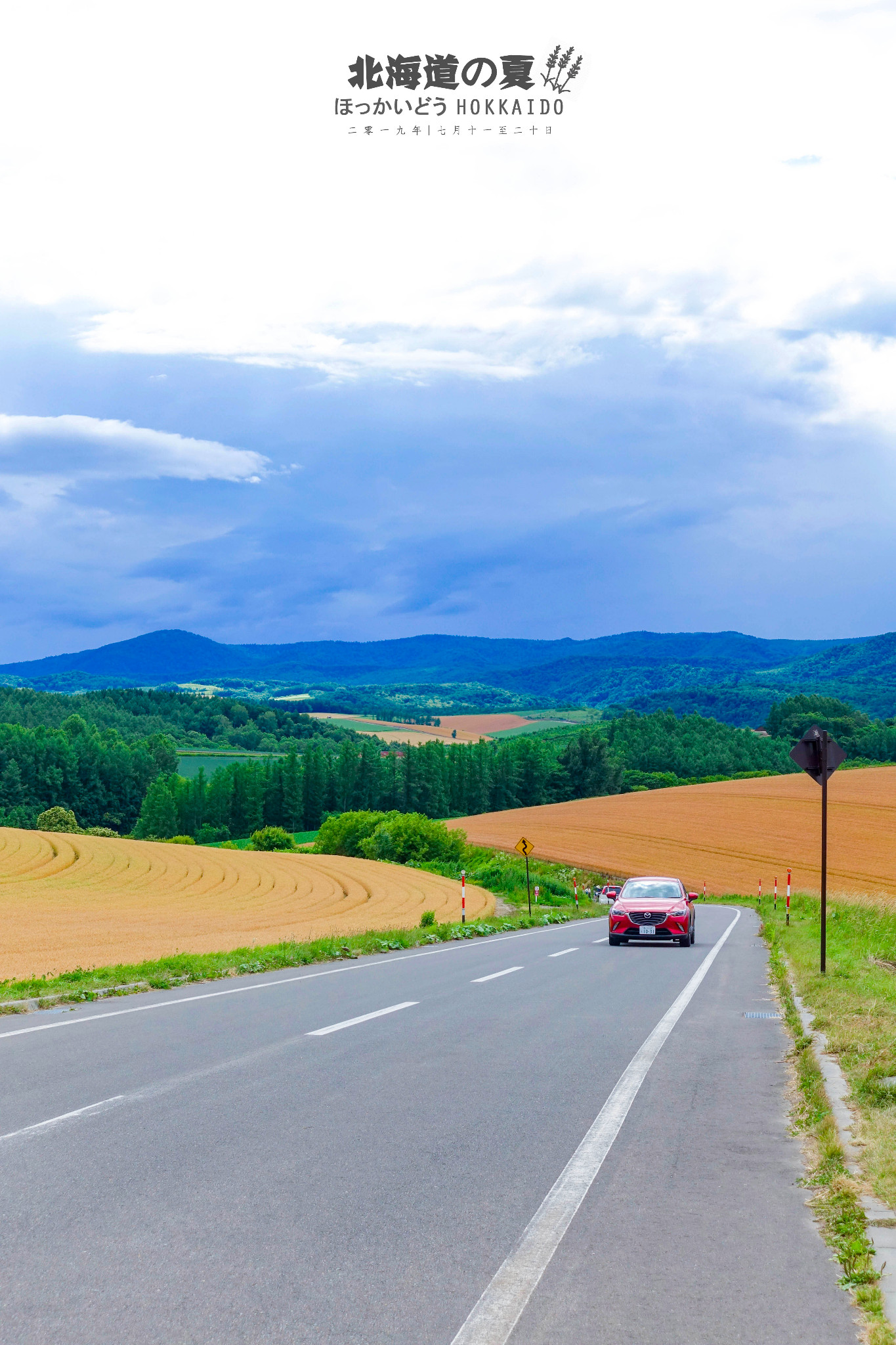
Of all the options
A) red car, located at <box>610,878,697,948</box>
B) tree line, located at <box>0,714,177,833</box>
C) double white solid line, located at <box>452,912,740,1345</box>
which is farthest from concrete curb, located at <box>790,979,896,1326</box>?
tree line, located at <box>0,714,177,833</box>

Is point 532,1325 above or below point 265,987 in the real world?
above

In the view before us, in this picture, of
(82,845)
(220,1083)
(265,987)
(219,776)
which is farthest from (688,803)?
(220,1083)

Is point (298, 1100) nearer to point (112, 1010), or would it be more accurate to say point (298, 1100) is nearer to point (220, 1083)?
point (220, 1083)

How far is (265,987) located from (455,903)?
1076 inches

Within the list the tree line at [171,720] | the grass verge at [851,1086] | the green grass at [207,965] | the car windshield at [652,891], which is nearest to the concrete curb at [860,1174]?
the grass verge at [851,1086]

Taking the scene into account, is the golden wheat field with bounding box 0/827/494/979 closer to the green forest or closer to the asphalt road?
the asphalt road

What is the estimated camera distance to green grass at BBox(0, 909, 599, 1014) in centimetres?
1378

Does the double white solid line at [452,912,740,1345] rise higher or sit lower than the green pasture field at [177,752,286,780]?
higher

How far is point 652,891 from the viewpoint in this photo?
25031 millimetres

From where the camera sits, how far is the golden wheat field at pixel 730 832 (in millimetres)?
57219

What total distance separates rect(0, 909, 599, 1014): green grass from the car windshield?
15.2ft

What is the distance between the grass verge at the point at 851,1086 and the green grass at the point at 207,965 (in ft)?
25.9

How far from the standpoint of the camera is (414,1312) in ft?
Answer: 13.2

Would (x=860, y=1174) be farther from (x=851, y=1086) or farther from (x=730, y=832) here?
(x=730, y=832)
